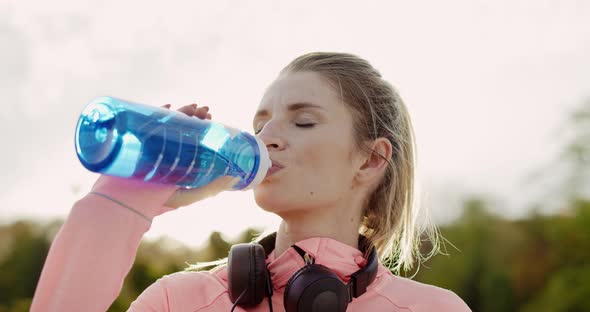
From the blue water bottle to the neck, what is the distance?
1.51 feet

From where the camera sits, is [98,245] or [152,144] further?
[152,144]

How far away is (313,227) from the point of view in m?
2.48

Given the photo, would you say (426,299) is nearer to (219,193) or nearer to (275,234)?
(275,234)

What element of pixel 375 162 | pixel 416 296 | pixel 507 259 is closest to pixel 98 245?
pixel 416 296

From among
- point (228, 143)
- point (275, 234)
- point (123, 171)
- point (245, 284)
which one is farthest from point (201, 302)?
point (123, 171)

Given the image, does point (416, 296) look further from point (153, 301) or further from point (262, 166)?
point (153, 301)

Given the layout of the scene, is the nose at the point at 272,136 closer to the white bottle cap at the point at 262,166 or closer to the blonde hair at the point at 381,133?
the white bottle cap at the point at 262,166

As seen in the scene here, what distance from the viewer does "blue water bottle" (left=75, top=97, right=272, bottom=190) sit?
1638mm

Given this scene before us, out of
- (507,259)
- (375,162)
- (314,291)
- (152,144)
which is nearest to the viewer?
(152,144)

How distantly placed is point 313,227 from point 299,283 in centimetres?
38

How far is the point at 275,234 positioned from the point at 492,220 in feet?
71.2

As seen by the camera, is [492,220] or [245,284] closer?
[245,284]

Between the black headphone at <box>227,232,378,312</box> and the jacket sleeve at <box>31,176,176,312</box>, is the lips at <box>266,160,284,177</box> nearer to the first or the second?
the black headphone at <box>227,232,378,312</box>

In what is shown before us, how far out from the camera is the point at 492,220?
76.6ft
